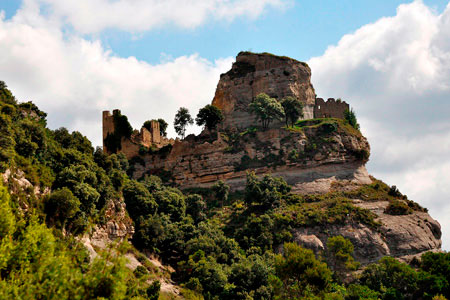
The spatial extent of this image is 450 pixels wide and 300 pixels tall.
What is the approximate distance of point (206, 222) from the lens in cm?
5112

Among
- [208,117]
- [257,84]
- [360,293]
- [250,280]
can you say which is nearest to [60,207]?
[250,280]

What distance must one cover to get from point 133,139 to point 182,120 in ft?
32.6

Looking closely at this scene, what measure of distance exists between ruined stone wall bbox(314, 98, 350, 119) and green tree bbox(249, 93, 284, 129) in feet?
27.5

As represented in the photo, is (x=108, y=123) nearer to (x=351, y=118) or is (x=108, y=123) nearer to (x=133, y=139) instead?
(x=133, y=139)

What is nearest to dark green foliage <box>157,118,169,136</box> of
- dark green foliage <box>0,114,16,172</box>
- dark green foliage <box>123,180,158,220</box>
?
dark green foliage <box>123,180,158,220</box>

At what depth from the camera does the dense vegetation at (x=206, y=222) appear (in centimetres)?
3488

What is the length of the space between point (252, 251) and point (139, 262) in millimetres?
11070

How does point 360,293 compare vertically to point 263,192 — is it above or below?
below

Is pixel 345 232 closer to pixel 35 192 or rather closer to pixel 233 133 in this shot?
pixel 233 133

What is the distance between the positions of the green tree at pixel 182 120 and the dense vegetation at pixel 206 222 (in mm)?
19292

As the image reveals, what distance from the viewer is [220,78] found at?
78688 mm

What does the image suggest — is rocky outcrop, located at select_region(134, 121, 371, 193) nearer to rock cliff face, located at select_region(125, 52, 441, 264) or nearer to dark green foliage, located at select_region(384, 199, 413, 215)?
rock cliff face, located at select_region(125, 52, 441, 264)

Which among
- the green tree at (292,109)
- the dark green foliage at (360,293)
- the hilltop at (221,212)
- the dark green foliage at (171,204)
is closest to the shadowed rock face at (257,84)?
the hilltop at (221,212)

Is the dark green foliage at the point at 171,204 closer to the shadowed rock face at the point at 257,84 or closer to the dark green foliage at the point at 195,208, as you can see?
the dark green foliage at the point at 195,208
